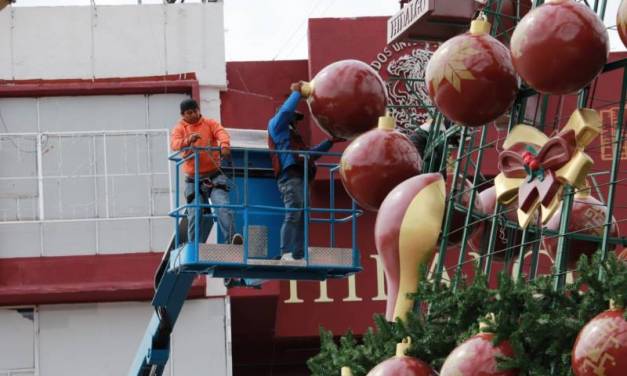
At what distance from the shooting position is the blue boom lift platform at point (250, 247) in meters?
15.5

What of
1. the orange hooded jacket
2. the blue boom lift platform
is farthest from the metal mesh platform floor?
the orange hooded jacket

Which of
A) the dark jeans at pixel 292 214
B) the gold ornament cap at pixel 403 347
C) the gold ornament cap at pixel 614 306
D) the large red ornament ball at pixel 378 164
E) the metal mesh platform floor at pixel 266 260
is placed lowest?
the metal mesh platform floor at pixel 266 260

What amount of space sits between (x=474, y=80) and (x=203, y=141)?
658 centimetres

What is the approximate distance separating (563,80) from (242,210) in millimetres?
6818

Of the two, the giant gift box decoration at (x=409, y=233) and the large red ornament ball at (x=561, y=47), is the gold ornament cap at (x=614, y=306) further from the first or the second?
the giant gift box decoration at (x=409, y=233)

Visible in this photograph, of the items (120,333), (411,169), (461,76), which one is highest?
(461,76)

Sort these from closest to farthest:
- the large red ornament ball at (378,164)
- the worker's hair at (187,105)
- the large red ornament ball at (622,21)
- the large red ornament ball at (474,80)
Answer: the large red ornament ball at (622,21) → the large red ornament ball at (474,80) → the large red ornament ball at (378,164) → the worker's hair at (187,105)

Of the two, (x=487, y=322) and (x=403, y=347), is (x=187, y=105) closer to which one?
(x=403, y=347)

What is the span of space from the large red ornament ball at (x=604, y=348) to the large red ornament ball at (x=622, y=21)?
2.25m

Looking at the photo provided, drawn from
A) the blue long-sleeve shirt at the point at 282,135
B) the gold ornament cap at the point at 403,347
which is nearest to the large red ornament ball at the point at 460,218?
the gold ornament cap at the point at 403,347

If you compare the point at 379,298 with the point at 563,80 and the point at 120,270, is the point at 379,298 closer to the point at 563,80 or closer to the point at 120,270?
the point at 120,270

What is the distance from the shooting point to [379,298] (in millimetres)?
26344

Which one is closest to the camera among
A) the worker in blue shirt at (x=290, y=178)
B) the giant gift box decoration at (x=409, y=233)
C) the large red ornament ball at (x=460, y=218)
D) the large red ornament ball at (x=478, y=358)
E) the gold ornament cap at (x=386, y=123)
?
the large red ornament ball at (x=478, y=358)

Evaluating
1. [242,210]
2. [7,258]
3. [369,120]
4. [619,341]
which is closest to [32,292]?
[7,258]
